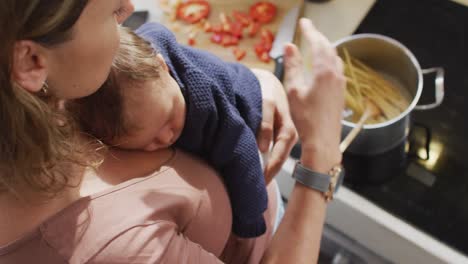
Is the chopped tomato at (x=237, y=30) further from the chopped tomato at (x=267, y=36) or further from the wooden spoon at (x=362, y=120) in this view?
the wooden spoon at (x=362, y=120)

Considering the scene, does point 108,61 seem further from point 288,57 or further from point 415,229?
point 415,229

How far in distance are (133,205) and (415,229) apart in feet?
1.92

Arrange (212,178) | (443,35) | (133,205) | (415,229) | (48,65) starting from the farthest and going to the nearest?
(443,35), (415,229), (212,178), (133,205), (48,65)

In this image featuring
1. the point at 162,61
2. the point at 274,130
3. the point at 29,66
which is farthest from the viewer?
the point at 274,130

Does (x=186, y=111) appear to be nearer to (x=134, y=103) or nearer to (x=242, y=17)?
(x=134, y=103)

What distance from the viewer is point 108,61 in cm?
47

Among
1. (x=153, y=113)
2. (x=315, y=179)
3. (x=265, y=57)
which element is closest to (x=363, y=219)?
(x=315, y=179)

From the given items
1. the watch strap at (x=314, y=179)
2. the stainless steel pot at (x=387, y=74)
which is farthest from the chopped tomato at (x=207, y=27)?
the watch strap at (x=314, y=179)

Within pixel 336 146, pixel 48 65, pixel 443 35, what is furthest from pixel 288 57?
pixel 443 35

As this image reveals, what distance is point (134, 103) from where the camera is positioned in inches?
22.7

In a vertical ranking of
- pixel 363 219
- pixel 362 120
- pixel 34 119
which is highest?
pixel 34 119

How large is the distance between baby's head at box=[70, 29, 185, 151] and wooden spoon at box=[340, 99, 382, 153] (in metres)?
0.33

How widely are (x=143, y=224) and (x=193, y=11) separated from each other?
76 centimetres

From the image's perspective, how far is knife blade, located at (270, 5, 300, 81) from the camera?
1000 millimetres
